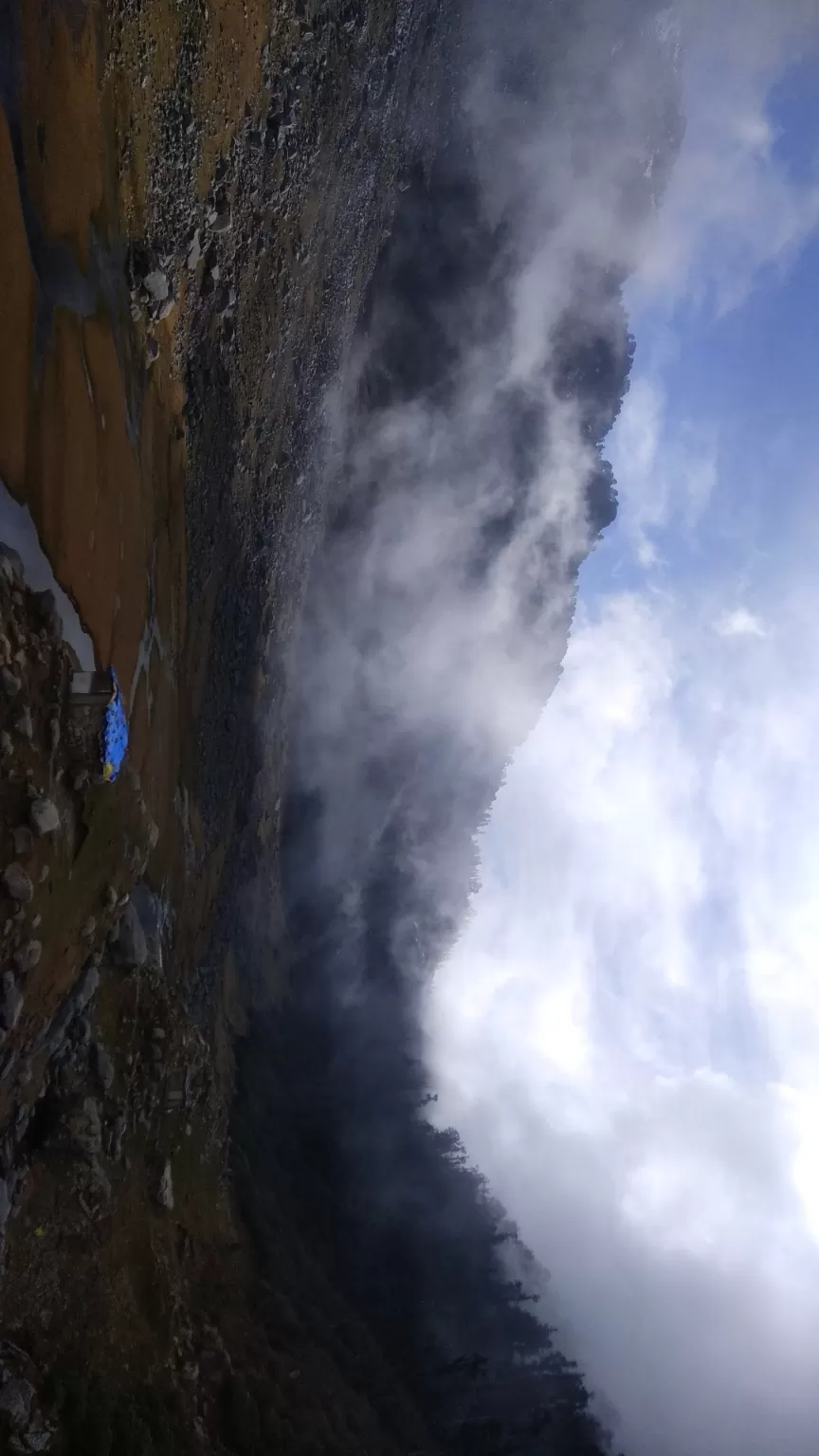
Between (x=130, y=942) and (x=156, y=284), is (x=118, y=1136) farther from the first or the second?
(x=156, y=284)

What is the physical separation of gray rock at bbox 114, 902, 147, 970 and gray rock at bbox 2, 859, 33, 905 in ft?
15.1

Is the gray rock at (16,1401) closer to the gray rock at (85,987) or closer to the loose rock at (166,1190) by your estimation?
the gray rock at (85,987)

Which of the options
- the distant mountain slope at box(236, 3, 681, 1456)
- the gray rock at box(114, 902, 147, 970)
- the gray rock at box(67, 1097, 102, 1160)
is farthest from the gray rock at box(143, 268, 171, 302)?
A: the distant mountain slope at box(236, 3, 681, 1456)

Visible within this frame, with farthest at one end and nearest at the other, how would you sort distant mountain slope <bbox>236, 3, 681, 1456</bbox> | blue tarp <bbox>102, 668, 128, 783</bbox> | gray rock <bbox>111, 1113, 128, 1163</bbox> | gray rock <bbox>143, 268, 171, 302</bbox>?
distant mountain slope <bbox>236, 3, 681, 1456</bbox> → gray rock <bbox>143, 268, 171, 302</bbox> → gray rock <bbox>111, 1113, 128, 1163</bbox> → blue tarp <bbox>102, 668, 128, 783</bbox>

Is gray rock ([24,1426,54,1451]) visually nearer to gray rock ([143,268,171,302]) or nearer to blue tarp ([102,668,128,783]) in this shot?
blue tarp ([102,668,128,783])

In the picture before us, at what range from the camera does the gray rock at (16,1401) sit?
10.8 metres

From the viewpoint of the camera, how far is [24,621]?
1112 cm

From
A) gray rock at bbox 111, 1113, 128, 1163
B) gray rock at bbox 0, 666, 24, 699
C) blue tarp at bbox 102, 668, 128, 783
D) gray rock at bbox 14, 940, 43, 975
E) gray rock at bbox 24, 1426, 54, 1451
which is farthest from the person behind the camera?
gray rock at bbox 111, 1113, 128, 1163

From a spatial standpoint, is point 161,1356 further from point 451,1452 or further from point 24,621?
point 451,1452

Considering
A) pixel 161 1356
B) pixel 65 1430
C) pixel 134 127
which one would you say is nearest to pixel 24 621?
pixel 134 127

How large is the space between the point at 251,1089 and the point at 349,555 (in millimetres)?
18897

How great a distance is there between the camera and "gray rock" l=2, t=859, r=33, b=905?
34.9ft

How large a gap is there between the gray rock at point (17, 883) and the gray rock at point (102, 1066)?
4474 millimetres

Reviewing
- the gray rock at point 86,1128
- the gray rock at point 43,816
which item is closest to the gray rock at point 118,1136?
the gray rock at point 86,1128
